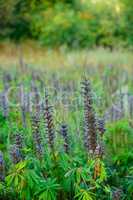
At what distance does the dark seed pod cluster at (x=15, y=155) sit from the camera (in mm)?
3311

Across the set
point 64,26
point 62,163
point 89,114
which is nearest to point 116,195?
point 62,163

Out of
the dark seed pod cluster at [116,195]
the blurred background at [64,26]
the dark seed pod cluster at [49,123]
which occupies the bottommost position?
the dark seed pod cluster at [116,195]

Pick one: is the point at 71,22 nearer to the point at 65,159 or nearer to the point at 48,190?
the point at 65,159

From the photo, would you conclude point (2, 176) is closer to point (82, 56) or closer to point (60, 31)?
point (82, 56)

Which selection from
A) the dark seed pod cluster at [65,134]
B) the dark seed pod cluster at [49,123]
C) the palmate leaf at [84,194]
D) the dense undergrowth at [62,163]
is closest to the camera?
the palmate leaf at [84,194]

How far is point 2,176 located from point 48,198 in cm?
52

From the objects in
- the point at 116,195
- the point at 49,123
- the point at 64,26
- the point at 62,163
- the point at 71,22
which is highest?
the point at 71,22

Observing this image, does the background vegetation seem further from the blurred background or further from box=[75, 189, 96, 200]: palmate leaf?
box=[75, 189, 96, 200]: palmate leaf

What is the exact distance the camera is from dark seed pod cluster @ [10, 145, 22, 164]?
3.31 metres

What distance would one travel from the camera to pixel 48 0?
→ 19.6 meters

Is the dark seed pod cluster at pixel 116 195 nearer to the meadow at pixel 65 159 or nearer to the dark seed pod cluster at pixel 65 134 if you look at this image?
the meadow at pixel 65 159

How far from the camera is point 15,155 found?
131 inches

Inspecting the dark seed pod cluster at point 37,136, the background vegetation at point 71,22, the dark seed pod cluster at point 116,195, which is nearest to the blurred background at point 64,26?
the background vegetation at point 71,22

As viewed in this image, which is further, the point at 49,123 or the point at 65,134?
the point at 65,134
